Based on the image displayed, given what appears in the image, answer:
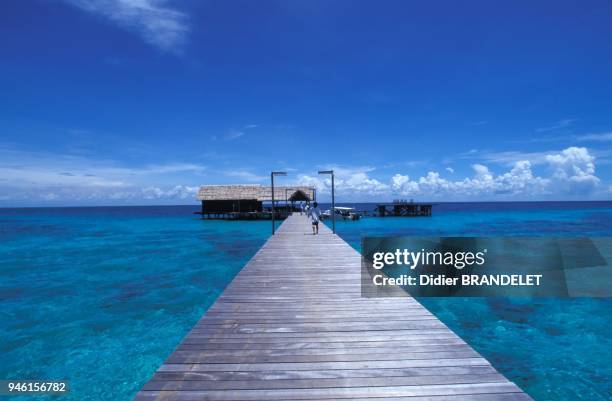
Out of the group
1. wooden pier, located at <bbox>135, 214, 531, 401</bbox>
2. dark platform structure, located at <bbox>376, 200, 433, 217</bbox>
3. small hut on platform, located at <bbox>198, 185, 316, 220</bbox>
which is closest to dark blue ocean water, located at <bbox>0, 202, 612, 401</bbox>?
wooden pier, located at <bbox>135, 214, 531, 401</bbox>

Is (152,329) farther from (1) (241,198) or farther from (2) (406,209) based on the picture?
(2) (406,209)

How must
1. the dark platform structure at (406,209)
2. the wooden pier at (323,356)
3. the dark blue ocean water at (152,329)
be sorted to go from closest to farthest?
the wooden pier at (323,356)
the dark blue ocean water at (152,329)
the dark platform structure at (406,209)

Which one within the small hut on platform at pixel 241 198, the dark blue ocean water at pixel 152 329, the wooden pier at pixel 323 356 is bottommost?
the dark blue ocean water at pixel 152 329

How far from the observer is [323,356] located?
3789mm

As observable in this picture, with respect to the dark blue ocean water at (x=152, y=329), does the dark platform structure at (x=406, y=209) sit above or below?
above

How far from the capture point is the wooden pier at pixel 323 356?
3.09 meters

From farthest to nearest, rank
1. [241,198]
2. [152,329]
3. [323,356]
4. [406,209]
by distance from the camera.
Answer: [406,209] → [241,198] → [152,329] → [323,356]

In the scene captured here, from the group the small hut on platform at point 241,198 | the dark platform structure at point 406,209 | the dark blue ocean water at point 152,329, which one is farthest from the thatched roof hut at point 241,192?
the dark blue ocean water at point 152,329

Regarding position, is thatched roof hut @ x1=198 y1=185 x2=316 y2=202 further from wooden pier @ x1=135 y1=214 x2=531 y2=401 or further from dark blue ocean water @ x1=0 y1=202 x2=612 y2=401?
wooden pier @ x1=135 y1=214 x2=531 y2=401

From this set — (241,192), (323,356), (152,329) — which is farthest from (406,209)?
(323,356)

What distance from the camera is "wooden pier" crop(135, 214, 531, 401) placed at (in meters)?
3.09

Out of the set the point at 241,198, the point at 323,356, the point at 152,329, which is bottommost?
the point at 152,329

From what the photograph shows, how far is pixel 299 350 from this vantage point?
395cm

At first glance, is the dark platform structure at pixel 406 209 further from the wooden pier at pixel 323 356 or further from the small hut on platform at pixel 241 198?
the wooden pier at pixel 323 356
